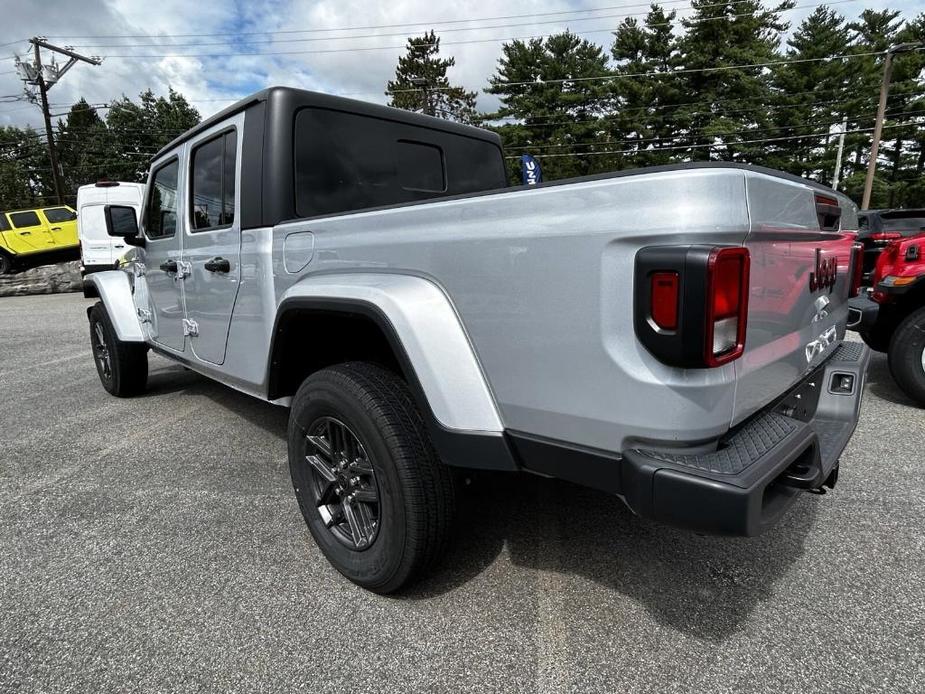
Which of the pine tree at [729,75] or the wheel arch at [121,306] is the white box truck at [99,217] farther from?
the pine tree at [729,75]

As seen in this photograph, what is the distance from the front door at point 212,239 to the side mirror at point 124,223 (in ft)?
3.33

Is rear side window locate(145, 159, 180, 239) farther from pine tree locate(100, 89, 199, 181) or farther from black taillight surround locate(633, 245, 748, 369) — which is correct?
pine tree locate(100, 89, 199, 181)

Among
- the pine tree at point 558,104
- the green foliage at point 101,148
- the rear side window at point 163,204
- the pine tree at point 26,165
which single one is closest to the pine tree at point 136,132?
the green foliage at point 101,148

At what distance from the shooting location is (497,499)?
2.79 metres

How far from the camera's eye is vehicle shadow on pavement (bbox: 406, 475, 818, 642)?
6.46 feet

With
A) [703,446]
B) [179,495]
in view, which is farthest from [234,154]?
[703,446]

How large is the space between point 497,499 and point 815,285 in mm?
1707

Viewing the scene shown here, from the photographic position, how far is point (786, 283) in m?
1.67

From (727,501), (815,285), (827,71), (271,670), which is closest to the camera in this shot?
(727,501)

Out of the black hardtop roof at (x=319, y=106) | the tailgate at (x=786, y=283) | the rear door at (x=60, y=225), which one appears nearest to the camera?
the tailgate at (x=786, y=283)

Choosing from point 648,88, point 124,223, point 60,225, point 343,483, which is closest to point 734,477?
point 343,483

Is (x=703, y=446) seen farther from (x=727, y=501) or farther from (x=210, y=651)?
(x=210, y=651)

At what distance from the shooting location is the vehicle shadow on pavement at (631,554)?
6.46ft

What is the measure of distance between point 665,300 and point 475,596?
1.36 meters
